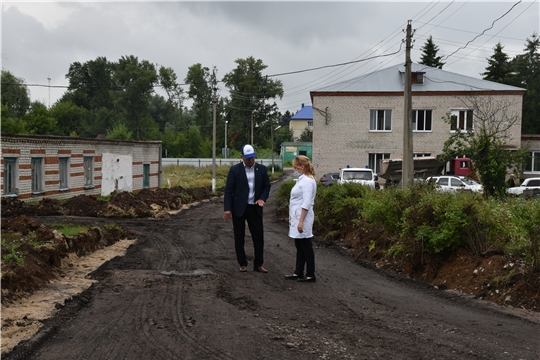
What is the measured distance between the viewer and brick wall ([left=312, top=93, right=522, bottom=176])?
138 ft

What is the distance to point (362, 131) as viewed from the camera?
42688mm

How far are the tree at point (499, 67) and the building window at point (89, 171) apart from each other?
5282cm

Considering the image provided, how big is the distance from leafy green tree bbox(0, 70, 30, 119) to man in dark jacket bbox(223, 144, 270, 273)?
255ft

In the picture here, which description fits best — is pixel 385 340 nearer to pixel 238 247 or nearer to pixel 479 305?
pixel 479 305

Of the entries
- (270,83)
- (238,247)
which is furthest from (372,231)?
(270,83)

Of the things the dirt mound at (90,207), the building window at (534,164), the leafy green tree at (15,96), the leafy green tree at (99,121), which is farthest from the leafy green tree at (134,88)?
the dirt mound at (90,207)

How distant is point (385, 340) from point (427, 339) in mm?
416

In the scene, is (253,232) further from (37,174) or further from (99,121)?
(99,121)

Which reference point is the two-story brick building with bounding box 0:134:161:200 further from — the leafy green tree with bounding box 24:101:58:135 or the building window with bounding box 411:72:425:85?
the leafy green tree with bounding box 24:101:58:135

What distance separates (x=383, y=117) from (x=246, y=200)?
114 ft

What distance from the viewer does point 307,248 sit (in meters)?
8.83

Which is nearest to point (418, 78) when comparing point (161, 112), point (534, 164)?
point (534, 164)

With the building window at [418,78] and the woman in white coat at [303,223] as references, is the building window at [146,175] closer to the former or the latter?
→ the building window at [418,78]

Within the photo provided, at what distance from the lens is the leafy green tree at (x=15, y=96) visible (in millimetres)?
79250
